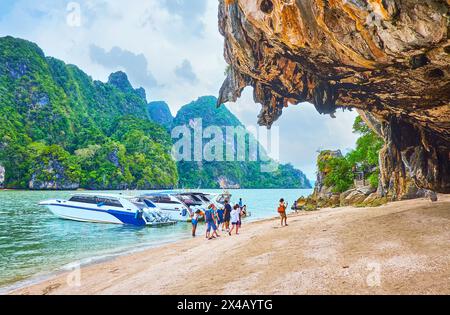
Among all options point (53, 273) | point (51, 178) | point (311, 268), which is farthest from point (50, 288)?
point (51, 178)

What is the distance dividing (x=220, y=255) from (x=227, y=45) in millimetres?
9814

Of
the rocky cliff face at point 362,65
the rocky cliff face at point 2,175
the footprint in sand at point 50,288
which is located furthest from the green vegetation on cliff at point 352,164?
the rocky cliff face at point 2,175

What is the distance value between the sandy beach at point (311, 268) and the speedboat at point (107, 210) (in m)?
14.9

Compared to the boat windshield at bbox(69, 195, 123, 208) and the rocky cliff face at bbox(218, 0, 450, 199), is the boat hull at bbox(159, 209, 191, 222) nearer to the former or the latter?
the boat windshield at bbox(69, 195, 123, 208)

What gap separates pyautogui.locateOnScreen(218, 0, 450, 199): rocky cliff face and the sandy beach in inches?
178

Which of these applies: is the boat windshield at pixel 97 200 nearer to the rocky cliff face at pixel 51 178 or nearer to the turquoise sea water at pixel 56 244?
the turquoise sea water at pixel 56 244

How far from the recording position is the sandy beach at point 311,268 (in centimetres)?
548

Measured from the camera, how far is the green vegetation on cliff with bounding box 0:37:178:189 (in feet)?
311

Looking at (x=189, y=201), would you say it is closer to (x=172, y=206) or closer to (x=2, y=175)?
(x=172, y=206)

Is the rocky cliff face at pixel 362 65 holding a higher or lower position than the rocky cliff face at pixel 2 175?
higher

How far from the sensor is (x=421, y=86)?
970cm

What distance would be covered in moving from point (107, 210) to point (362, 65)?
76.4 ft

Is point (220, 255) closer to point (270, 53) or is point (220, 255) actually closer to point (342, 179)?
point (270, 53)

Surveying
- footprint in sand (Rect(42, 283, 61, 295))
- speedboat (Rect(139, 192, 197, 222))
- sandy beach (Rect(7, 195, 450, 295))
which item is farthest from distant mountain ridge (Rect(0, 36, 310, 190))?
sandy beach (Rect(7, 195, 450, 295))
